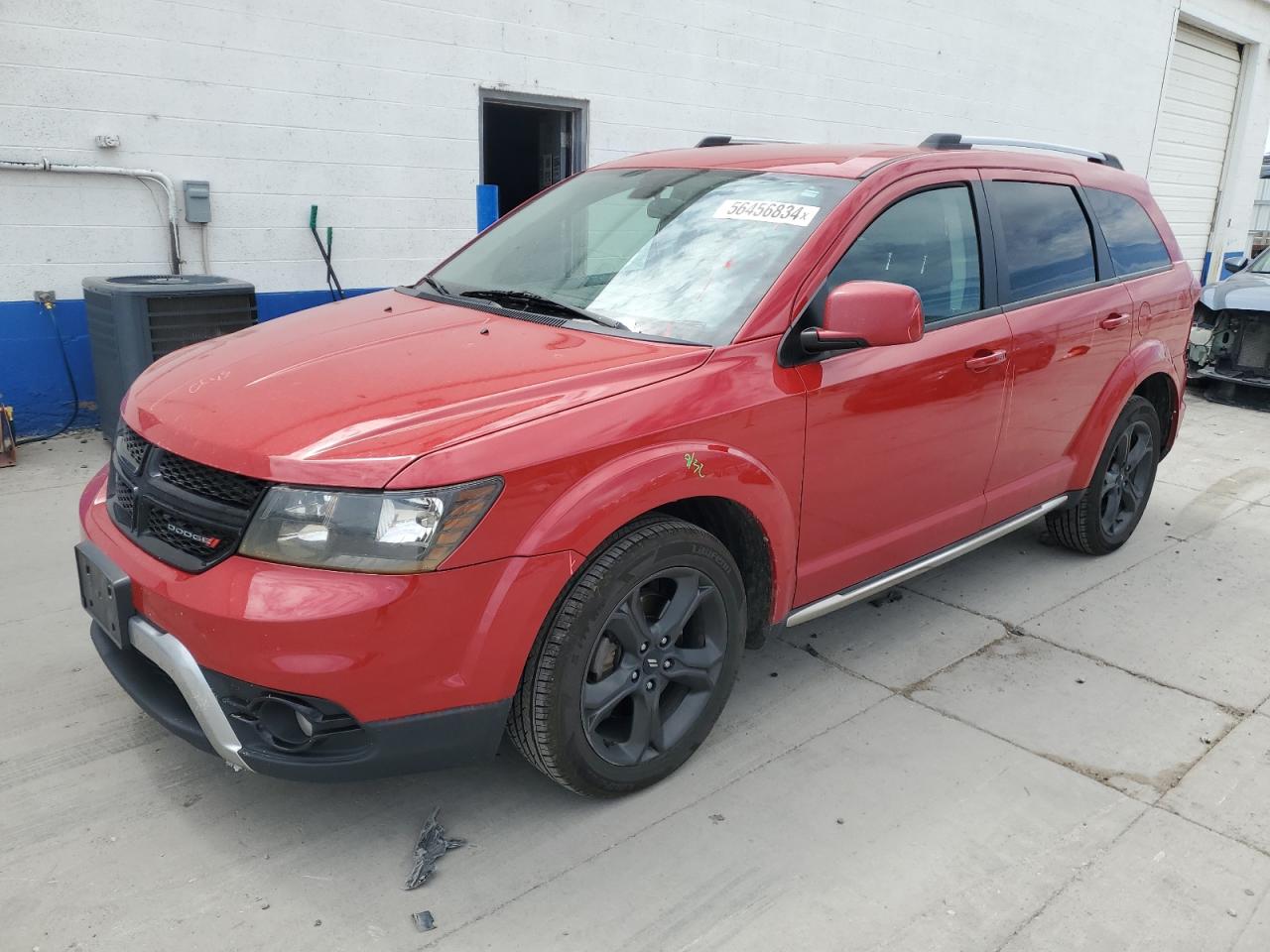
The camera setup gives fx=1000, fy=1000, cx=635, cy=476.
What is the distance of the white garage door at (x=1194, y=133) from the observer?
51.2 feet

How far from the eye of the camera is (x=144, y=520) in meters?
2.56

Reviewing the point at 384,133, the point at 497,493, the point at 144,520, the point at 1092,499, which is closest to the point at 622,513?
the point at 497,493

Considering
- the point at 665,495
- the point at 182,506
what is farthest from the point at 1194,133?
the point at 182,506

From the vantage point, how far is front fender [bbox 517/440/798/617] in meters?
2.39

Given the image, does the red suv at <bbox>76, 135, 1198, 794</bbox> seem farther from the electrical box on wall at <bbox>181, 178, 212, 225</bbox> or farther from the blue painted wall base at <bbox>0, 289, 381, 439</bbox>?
the blue painted wall base at <bbox>0, 289, 381, 439</bbox>

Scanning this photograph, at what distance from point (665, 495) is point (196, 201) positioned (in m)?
5.09

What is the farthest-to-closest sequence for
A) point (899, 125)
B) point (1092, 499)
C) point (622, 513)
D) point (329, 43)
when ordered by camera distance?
point (899, 125) < point (329, 43) < point (1092, 499) < point (622, 513)

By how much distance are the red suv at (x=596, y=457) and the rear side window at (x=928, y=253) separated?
14mm

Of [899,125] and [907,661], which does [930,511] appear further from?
[899,125]

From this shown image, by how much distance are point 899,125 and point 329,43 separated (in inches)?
264

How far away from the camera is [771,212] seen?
10.5ft

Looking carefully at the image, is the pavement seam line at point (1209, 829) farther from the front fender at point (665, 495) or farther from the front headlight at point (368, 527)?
the front headlight at point (368, 527)

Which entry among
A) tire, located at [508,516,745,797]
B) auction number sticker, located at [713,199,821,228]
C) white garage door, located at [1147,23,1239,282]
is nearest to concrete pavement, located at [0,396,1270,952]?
→ tire, located at [508,516,745,797]

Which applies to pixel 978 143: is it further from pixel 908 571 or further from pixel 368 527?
pixel 368 527
